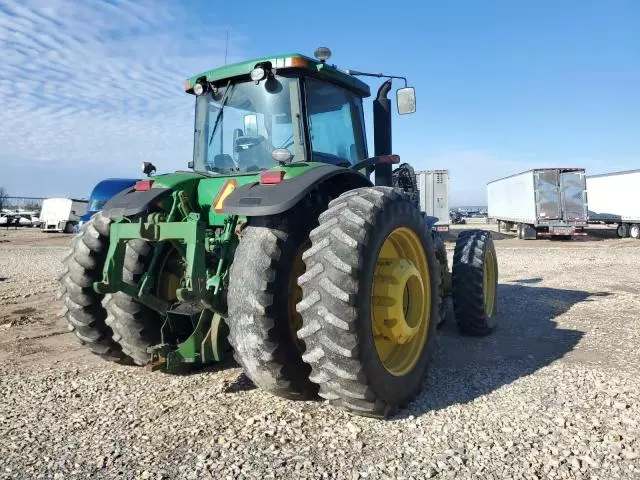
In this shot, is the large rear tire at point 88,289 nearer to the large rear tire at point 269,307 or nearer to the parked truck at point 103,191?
the large rear tire at point 269,307

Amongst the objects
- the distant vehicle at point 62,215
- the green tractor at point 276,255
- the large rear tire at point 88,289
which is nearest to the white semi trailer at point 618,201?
the green tractor at point 276,255

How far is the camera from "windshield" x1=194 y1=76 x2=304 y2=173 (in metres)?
4.03

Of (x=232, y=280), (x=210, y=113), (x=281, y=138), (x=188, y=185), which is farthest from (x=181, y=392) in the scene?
(x=210, y=113)

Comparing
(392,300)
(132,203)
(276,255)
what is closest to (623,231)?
(392,300)

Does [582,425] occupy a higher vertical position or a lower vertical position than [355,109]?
lower

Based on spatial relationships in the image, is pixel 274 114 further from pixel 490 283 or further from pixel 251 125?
pixel 490 283

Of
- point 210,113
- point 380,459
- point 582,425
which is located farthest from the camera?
point 210,113

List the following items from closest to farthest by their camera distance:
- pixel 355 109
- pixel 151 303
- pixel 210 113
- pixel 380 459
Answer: pixel 380 459 → pixel 151 303 → pixel 210 113 → pixel 355 109

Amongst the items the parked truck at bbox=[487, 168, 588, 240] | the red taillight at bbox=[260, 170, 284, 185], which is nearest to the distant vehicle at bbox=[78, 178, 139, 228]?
the red taillight at bbox=[260, 170, 284, 185]

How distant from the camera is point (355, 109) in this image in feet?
15.9

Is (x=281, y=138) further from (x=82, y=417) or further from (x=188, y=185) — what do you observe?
(x=82, y=417)

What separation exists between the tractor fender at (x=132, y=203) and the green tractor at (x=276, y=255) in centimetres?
2

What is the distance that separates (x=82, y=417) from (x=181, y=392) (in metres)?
0.71

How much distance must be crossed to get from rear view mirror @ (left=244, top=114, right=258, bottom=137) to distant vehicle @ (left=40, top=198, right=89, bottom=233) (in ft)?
100
